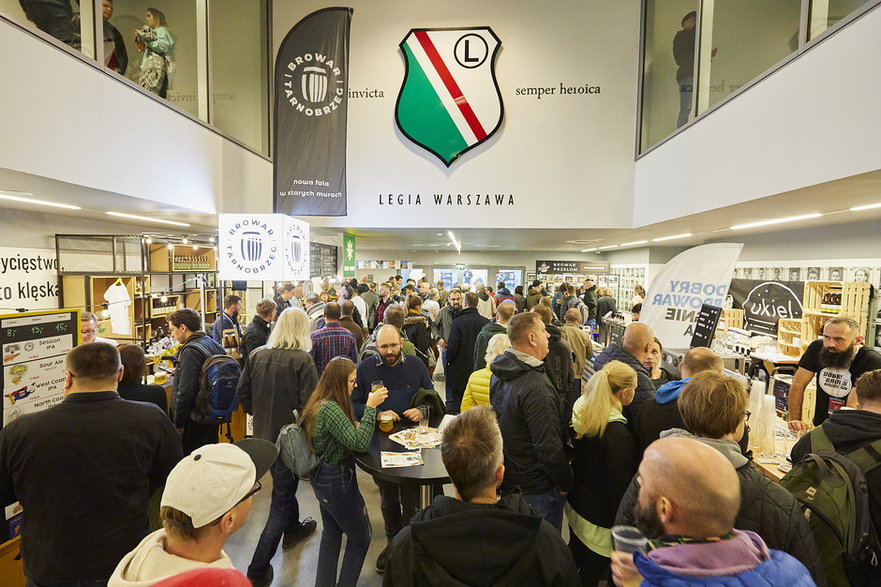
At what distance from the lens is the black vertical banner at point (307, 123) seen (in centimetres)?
568

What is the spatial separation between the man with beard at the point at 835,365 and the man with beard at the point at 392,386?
2.74 m

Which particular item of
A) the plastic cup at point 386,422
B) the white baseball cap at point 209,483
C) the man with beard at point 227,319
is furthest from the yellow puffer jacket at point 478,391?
the man with beard at point 227,319

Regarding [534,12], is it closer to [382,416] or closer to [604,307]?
[604,307]

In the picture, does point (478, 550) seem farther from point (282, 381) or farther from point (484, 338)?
point (484, 338)

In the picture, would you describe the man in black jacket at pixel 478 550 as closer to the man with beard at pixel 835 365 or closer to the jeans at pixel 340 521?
the jeans at pixel 340 521

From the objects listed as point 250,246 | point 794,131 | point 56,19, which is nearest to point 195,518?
point 250,246

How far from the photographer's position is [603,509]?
2.25 meters

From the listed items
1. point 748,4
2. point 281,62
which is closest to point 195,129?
point 281,62

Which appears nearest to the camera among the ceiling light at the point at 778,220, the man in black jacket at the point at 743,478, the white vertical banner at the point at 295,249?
the man in black jacket at the point at 743,478

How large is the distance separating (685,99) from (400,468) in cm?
610

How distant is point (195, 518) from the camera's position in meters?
1.08

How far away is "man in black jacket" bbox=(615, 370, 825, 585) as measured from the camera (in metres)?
1.43

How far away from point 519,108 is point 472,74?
0.98 metres

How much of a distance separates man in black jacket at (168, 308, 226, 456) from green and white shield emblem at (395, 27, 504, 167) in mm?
5076
